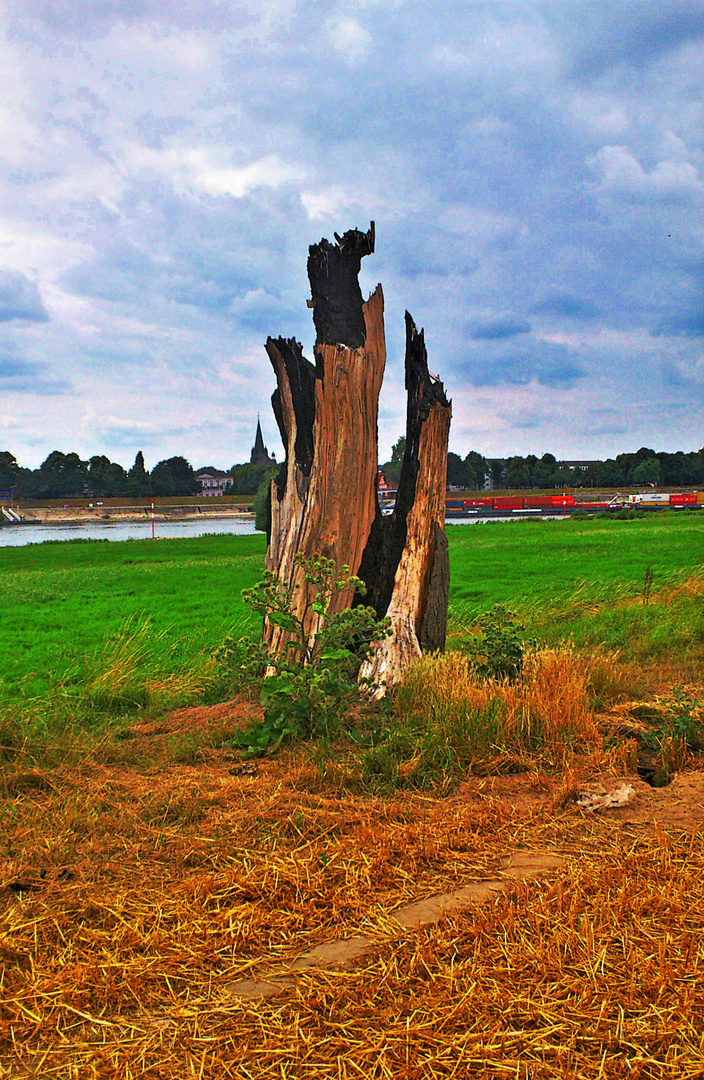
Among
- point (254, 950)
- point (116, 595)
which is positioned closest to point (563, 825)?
point (254, 950)

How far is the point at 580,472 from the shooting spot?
145125 millimetres

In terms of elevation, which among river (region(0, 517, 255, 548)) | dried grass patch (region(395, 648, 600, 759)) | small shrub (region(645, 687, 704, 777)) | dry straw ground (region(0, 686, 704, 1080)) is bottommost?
river (region(0, 517, 255, 548))

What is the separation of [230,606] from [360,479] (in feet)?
27.8

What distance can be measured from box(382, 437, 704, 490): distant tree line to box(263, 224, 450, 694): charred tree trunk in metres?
121

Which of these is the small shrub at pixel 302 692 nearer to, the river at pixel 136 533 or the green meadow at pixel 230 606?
the green meadow at pixel 230 606

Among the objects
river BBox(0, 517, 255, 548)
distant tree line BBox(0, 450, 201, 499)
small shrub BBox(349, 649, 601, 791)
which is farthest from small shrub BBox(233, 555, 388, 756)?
distant tree line BBox(0, 450, 201, 499)

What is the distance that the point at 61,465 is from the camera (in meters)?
148

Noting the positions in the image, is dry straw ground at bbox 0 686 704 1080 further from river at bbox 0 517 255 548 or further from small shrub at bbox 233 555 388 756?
river at bbox 0 517 255 548

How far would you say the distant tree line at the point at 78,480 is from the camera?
143125 mm

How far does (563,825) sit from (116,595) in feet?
50.7

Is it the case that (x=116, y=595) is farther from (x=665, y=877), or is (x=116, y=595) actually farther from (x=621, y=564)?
(x=665, y=877)

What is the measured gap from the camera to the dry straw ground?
6.61ft

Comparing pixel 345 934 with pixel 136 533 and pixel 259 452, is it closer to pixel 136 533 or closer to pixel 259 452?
pixel 136 533

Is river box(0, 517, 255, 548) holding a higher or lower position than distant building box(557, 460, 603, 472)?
lower
